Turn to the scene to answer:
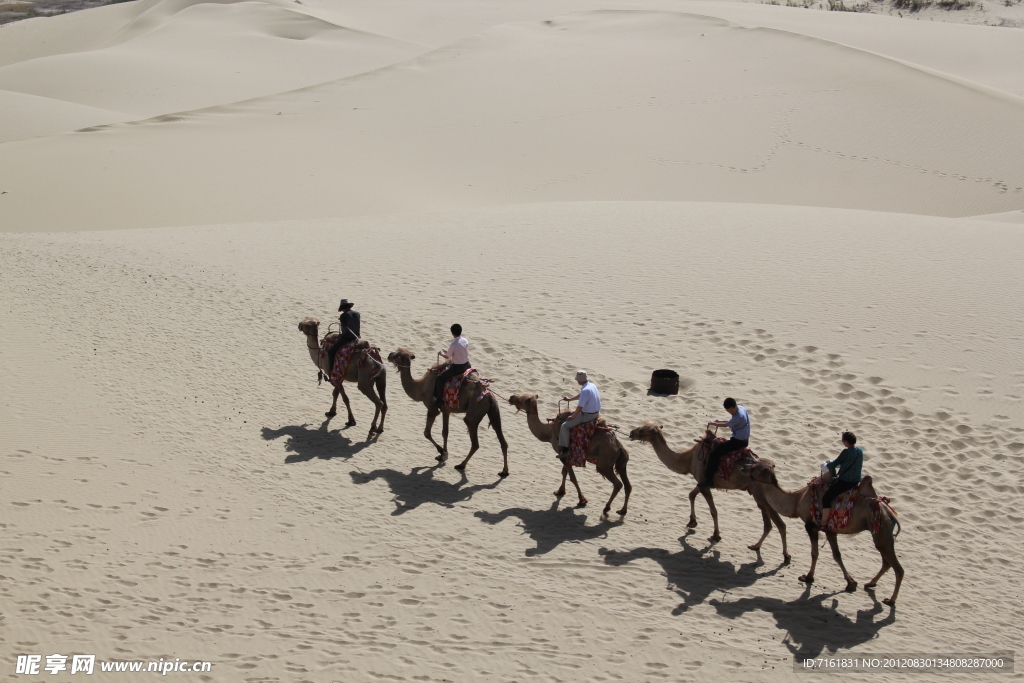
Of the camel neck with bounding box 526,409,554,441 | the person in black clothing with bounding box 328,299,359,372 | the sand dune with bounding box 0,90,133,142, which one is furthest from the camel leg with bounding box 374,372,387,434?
the sand dune with bounding box 0,90,133,142

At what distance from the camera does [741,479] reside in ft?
33.5

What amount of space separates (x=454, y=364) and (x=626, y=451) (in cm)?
280

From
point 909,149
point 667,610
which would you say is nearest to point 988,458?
point 667,610

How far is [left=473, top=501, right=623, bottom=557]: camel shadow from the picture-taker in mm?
10469

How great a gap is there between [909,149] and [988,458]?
22140 millimetres

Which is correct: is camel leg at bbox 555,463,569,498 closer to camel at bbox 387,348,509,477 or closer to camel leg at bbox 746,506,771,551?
camel at bbox 387,348,509,477

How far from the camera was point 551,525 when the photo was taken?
10.9m

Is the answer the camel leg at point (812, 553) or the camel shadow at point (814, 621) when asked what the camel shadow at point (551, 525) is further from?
the camel leg at point (812, 553)

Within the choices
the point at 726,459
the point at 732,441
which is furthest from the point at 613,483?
the point at 732,441

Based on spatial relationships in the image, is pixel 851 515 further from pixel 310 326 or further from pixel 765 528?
pixel 310 326

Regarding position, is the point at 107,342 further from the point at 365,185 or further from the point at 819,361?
the point at 365,185

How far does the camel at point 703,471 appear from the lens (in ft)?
33.3

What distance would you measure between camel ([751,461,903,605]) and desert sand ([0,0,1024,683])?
1.06ft

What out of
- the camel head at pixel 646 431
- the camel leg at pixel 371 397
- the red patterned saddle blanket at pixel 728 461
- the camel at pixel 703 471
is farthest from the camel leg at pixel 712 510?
the camel leg at pixel 371 397
